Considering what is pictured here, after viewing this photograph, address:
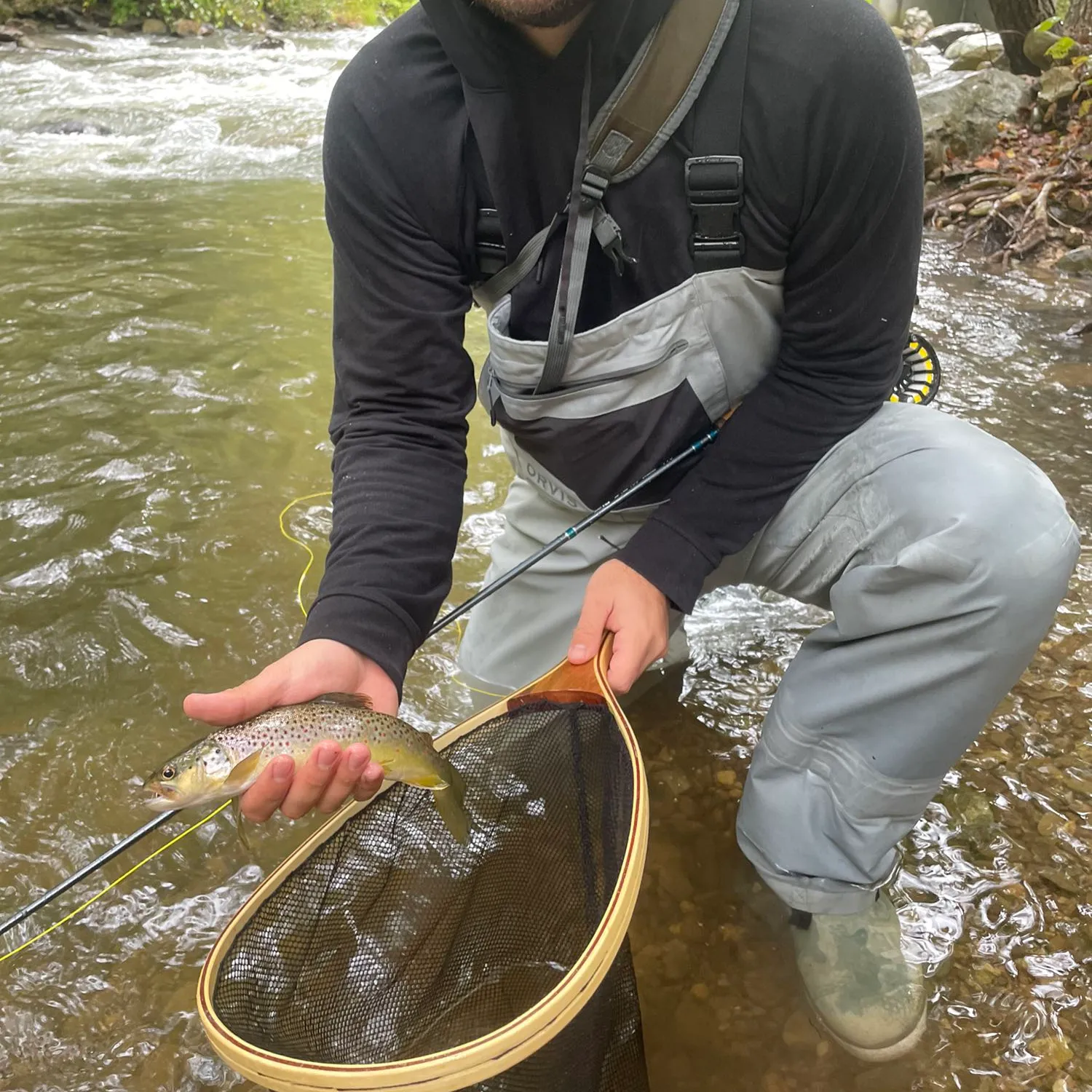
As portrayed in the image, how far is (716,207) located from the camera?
163 centimetres

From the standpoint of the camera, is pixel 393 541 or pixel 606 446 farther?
pixel 606 446

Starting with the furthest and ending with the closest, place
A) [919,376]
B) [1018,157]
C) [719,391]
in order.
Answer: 1. [1018,157]
2. [919,376]
3. [719,391]

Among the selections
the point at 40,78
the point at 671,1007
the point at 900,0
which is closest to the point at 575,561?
the point at 671,1007

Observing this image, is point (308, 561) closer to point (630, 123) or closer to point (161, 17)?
point (630, 123)

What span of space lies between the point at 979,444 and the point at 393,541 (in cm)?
104

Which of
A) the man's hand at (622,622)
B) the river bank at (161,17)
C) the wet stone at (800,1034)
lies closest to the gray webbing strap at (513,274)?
the man's hand at (622,622)

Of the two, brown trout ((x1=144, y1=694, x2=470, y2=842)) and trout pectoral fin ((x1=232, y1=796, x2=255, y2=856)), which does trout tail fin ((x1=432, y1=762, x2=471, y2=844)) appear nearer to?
brown trout ((x1=144, y1=694, x2=470, y2=842))

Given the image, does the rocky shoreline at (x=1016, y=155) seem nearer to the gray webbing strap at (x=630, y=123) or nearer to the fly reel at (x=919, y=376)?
the fly reel at (x=919, y=376)

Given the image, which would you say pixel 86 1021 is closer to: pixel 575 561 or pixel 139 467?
pixel 575 561

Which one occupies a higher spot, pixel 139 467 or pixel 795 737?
pixel 795 737

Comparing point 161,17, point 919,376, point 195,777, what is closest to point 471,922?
point 195,777

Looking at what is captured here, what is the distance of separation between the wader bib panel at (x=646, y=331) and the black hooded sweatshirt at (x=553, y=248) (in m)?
0.04

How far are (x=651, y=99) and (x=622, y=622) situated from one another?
889 mm

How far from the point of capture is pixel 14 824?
2.01 m
